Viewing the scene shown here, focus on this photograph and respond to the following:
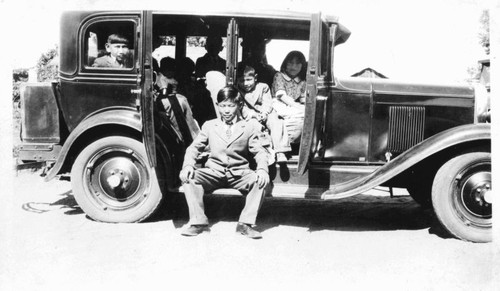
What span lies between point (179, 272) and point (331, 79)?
243 cm

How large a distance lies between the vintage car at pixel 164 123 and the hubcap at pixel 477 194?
1.39ft

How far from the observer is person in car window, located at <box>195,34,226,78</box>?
17.2 feet

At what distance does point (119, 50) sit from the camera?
4.71 meters

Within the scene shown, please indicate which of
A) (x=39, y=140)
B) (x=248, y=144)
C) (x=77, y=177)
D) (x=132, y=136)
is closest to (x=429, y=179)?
(x=248, y=144)

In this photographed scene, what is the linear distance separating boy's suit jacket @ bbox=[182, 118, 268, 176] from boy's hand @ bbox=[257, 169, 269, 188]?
167mm

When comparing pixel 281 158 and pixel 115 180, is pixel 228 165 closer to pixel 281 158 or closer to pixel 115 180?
pixel 281 158

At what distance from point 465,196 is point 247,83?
7.70 feet

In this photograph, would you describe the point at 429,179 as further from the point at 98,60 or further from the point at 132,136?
the point at 98,60

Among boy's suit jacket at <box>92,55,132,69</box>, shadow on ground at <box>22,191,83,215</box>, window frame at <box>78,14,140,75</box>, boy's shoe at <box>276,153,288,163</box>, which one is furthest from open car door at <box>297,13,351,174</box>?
shadow on ground at <box>22,191,83,215</box>

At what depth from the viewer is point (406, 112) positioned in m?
4.76

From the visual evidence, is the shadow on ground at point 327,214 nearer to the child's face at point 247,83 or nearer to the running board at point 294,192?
the running board at point 294,192

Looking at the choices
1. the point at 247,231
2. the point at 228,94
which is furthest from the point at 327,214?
the point at 228,94

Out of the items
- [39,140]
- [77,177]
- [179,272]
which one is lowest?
[179,272]

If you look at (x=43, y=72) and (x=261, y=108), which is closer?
(x=261, y=108)
